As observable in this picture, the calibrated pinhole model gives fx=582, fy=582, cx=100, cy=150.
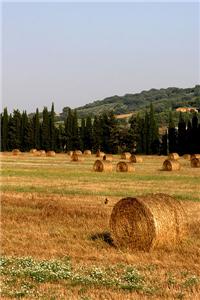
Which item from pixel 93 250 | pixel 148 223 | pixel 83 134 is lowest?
pixel 93 250

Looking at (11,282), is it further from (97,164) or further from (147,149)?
(147,149)

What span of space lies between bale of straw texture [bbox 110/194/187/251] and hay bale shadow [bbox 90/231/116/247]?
0.96 feet

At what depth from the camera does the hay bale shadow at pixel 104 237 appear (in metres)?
14.0

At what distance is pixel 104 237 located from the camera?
47.4ft

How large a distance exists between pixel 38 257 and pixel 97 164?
2753cm

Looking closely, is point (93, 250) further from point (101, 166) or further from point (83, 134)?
point (83, 134)

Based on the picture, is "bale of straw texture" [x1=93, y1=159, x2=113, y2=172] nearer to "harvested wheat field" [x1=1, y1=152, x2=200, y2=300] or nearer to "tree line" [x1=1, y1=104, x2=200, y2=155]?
"harvested wheat field" [x1=1, y1=152, x2=200, y2=300]

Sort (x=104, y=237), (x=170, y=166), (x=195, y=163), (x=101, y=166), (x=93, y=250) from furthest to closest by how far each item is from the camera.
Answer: (x=195, y=163), (x=170, y=166), (x=101, y=166), (x=104, y=237), (x=93, y=250)

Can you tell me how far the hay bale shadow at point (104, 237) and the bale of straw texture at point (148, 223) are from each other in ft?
0.96

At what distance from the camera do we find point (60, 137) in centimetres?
9144

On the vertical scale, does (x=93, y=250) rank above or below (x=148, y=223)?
below

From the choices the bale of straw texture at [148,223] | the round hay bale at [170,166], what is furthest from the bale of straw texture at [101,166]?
the bale of straw texture at [148,223]

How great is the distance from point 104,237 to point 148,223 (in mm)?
1638

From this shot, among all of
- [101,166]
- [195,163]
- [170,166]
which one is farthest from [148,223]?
[195,163]
